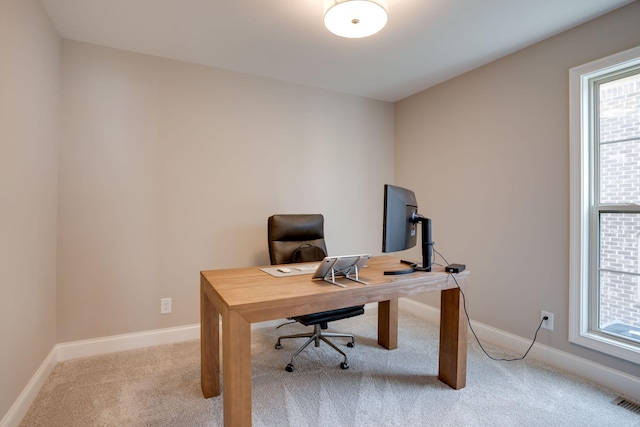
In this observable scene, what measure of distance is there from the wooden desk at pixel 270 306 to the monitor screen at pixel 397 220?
20 centimetres

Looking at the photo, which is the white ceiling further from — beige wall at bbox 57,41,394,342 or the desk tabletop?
the desk tabletop

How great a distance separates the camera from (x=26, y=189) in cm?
178

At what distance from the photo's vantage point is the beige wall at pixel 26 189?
1537 millimetres

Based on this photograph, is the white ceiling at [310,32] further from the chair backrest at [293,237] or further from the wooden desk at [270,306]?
the wooden desk at [270,306]

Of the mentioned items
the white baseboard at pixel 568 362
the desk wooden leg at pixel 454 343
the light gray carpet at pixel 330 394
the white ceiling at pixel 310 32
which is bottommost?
the light gray carpet at pixel 330 394

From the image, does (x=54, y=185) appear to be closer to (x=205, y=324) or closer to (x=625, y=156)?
(x=205, y=324)

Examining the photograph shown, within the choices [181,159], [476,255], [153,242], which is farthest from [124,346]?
[476,255]

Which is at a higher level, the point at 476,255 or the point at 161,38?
the point at 161,38

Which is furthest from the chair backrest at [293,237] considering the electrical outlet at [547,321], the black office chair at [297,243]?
the electrical outlet at [547,321]

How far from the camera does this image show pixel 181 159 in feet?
8.84

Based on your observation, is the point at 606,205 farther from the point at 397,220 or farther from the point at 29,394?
the point at 29,394

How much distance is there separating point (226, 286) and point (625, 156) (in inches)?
100

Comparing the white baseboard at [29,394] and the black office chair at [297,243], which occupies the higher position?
the black office chair at [297,243]

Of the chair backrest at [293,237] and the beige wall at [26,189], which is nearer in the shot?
the beige wall at [26,189]
